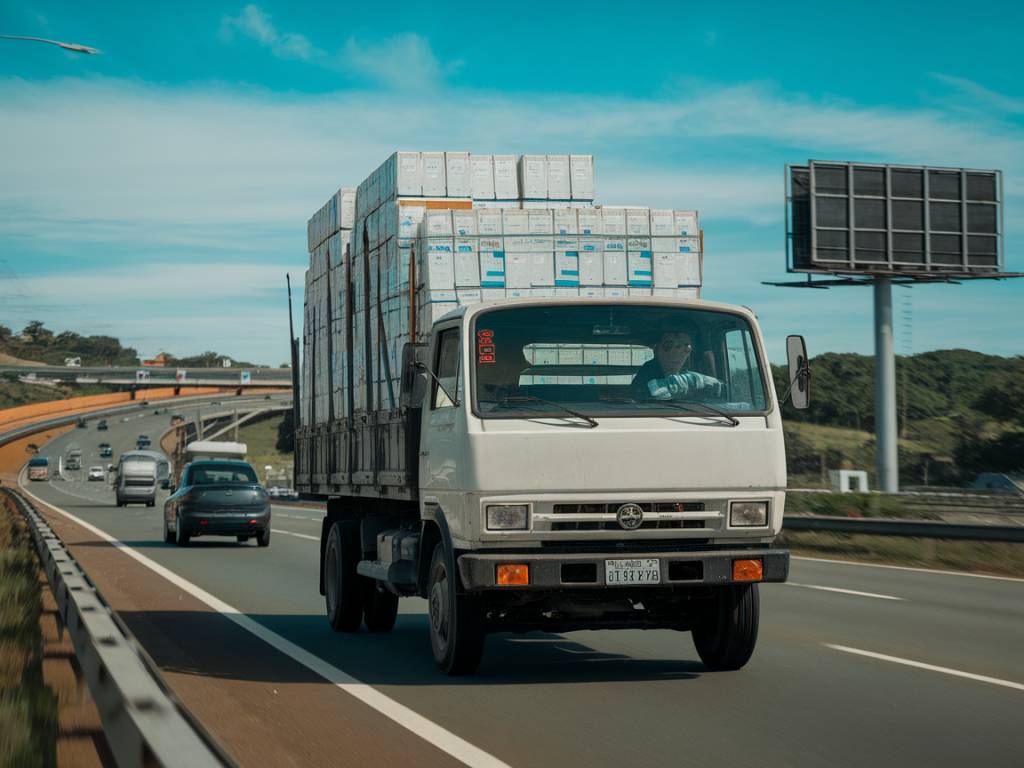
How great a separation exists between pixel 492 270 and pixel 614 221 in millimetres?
982

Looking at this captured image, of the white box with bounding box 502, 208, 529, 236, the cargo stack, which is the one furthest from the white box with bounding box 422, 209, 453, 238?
the white box with bounding box 502, 208, 529, 236

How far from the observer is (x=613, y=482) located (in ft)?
28.3

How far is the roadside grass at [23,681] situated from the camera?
5770mm

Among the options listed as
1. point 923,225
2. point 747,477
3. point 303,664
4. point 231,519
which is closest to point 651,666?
point 747,477

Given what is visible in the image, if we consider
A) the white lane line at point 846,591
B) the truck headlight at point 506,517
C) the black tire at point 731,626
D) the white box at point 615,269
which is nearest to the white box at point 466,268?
the white box at point 615,269

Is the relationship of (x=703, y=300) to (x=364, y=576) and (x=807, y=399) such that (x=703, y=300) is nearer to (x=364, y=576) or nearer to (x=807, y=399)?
(x=807, y=399)

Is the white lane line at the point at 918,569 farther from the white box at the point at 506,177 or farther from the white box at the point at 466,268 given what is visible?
the white box at the point at 466,268

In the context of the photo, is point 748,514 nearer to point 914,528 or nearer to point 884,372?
point 914,528

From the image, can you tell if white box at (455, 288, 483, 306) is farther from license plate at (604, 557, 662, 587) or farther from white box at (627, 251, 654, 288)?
license plate at (604, 557, 662, 587)

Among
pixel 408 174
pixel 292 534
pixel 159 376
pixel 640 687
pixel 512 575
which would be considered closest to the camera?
pixel 512 575

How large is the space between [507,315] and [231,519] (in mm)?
18717

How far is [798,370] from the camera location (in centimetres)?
927

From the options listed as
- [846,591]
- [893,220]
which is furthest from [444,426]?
[893,220]

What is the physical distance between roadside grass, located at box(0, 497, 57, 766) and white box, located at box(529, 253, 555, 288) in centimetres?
419
